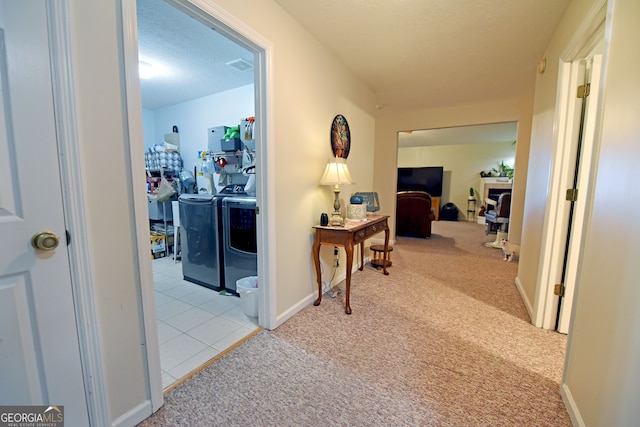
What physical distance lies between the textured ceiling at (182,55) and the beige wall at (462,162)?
702 cm

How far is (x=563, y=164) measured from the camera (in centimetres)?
180

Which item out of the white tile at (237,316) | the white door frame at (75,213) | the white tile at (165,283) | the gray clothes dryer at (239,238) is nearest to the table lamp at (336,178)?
the gray clothes dryer at (239,238)

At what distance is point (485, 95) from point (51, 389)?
478 centimetres

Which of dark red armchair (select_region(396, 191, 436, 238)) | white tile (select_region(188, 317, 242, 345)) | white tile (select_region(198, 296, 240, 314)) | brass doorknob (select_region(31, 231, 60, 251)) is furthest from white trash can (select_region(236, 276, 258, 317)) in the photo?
dark red armchair (select_region(396, 191, 436, 238))

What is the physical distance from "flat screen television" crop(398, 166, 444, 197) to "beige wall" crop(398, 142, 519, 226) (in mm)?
359

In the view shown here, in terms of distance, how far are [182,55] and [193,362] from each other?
2695mm

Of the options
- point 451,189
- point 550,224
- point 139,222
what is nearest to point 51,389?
point 139,222

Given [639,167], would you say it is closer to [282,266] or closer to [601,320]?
[601,320]

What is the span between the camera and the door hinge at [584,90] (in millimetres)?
1712

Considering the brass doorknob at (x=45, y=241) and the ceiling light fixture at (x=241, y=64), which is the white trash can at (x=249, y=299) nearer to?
the brass doorknob at (x=45, y=241)

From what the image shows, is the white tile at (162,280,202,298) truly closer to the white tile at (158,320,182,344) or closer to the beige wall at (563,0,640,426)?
the white tile at (158,320,182,344)

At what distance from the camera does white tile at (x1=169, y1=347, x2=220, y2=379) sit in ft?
4.92

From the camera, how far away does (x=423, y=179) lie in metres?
8.31

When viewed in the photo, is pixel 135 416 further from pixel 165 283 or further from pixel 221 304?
pixel 165 283
